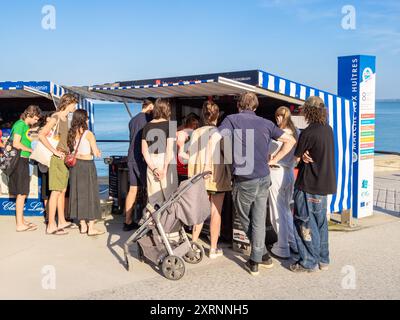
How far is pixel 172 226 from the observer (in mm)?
4285

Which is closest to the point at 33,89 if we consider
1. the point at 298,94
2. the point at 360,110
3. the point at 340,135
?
the point at 298,94

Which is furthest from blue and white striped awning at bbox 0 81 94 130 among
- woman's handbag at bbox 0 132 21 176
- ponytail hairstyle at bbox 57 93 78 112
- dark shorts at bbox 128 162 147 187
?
dark shorts at bbox 128 162 147 187

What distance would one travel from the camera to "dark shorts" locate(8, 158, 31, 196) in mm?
5699

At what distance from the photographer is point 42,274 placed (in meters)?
4.25

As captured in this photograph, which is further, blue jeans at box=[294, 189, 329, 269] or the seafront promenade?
blue jeans at box=[294, 189, 329, 269]

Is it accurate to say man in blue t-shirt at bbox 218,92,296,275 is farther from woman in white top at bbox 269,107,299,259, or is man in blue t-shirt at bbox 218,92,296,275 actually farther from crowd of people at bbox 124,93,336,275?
woman in white top at bbox 269,107,299,259

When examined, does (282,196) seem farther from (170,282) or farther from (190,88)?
(190,88)

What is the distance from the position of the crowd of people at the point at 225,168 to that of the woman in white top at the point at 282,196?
1cm

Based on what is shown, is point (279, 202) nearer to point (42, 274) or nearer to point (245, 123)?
point (245, 123)

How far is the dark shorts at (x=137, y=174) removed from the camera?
5.57 m

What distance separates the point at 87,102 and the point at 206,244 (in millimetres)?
4349

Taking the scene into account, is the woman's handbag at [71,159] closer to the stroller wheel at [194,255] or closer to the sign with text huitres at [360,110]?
the stroller wheel at [194,255]

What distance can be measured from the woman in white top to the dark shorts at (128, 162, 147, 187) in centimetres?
164
